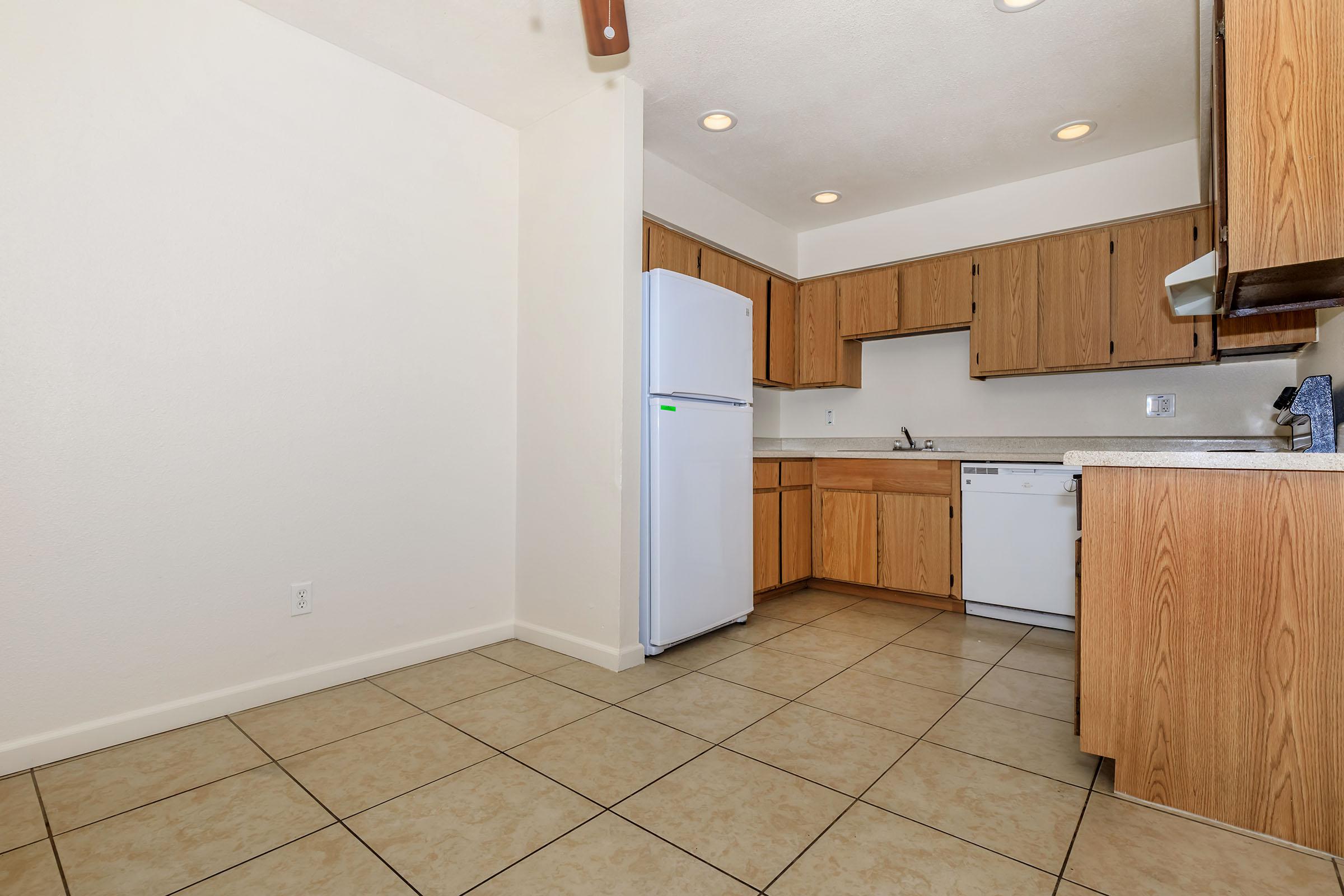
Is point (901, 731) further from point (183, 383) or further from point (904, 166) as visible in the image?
point (904, 166)

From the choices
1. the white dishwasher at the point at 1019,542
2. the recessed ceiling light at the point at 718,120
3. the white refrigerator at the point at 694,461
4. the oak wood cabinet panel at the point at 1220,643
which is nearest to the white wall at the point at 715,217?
the recessed ceiling light at the point at 718,120

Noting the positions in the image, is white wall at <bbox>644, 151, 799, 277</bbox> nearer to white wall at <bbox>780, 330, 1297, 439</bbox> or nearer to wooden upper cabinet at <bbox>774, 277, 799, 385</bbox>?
wooden upper cabinet at <bbox>774, 277, 799, 385</bbox>

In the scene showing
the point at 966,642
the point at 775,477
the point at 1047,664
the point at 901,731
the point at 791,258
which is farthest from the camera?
the point at 791,258

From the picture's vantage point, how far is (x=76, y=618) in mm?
1843

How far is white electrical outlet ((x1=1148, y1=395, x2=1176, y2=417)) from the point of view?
3303 mm

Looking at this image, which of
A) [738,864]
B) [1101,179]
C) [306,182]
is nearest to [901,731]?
[738,864]

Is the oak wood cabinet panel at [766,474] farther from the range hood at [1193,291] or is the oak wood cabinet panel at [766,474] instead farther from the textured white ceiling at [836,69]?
the range hood at [1193,291]

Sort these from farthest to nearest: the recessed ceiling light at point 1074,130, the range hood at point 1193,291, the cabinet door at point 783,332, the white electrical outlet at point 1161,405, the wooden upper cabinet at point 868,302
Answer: the cabinet door at point 783,332
the wooden upper cabinet at point 868,302
the white electrical outlet at point 1161,405
the recessed ceiling light at point 1074,130
the range hood at point 1193,291

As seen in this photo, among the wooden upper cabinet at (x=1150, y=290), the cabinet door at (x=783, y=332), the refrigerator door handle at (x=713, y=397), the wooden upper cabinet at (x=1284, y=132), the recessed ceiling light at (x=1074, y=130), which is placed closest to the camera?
the wooden upper cabinet at (x=1284, y=132)

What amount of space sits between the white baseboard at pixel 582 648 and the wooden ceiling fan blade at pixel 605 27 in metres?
2.07

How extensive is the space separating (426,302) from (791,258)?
2.69m

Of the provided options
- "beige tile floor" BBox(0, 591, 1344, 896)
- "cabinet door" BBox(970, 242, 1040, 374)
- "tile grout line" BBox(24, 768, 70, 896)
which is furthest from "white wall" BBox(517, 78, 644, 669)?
"cabinet door" BBox(970, 242, 1040, 374)

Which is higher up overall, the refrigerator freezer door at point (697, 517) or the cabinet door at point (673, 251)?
the cabinet door at point (673, 251)

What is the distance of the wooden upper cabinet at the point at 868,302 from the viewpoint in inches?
158
